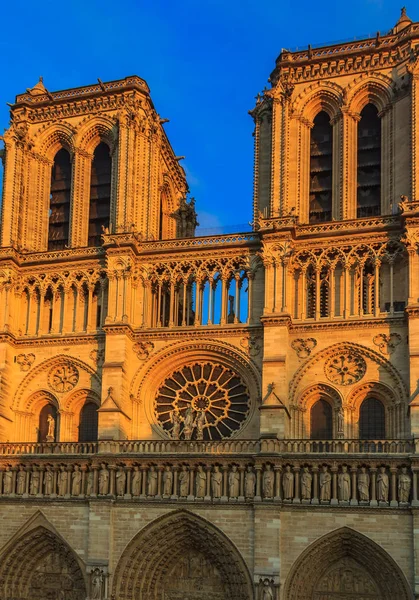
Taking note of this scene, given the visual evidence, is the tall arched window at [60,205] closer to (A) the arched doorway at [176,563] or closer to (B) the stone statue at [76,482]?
(B) the stone statue at [76,482]

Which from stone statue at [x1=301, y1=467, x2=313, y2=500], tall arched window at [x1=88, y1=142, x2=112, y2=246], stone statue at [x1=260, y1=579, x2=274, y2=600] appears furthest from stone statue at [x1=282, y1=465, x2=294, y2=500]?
tall arched window at [x1=88, y1=142, x2=112, y2=246]

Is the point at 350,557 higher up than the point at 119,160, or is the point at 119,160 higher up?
the point at 119,160

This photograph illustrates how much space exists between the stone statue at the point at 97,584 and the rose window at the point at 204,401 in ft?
16.0

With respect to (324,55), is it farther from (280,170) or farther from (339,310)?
(339,310)

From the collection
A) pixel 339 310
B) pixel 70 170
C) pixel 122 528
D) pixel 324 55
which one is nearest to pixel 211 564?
pixel 122 528

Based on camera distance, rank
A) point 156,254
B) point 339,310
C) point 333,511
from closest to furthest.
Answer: point 333,511, point 339,310, point 156,254

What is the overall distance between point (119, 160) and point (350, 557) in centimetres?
1582

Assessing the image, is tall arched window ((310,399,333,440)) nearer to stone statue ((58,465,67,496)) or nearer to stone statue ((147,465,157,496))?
stone statue ((147,465,157,496))

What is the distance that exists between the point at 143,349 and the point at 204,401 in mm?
2717

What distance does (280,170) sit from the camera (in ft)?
99.5

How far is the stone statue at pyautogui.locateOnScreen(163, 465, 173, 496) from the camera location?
89.0 feet

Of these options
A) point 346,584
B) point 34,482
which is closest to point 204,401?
point 34,482

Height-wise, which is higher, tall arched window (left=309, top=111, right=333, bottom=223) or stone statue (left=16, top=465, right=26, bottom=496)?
tall arched window (left=309, top=111, right=333, bottom=223)

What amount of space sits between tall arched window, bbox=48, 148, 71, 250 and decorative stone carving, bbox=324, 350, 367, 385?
1152 cm
